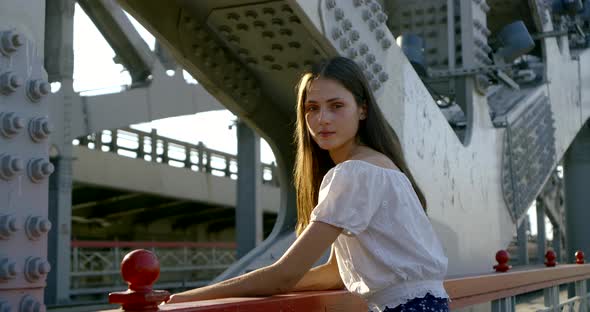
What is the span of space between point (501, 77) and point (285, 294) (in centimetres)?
756

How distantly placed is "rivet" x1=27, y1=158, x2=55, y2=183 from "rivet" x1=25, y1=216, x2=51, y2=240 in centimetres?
15

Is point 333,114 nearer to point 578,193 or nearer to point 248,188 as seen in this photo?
point 578,193

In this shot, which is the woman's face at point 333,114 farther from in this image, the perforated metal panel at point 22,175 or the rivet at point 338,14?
the rivet at point 338,14

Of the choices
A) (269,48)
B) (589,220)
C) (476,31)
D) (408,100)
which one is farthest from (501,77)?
(589,220)

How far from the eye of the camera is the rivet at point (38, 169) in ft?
9.83

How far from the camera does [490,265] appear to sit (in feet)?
28.9

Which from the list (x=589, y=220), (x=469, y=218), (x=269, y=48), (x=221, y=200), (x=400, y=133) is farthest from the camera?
(x=221, y=200)

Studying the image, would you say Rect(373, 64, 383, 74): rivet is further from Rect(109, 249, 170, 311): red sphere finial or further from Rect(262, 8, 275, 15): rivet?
Rect(109, 249, 170, 311): red sphere finial

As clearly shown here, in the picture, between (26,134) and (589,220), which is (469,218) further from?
(589,220)

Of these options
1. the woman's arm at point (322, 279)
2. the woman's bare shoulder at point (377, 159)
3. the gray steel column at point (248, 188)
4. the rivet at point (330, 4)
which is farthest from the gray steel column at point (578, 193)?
the woman's bare shoulder at point (377, 159)

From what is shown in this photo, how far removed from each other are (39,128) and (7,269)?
54 centimetres

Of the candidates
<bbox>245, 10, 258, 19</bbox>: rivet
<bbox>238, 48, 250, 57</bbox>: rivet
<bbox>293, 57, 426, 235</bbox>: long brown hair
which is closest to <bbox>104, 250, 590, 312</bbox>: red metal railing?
<bbox>293, 57, 426, 235</bbox>: long brown hair

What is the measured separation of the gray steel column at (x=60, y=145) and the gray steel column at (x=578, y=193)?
33.9 feet

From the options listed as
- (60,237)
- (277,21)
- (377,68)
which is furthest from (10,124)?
(60,237)
